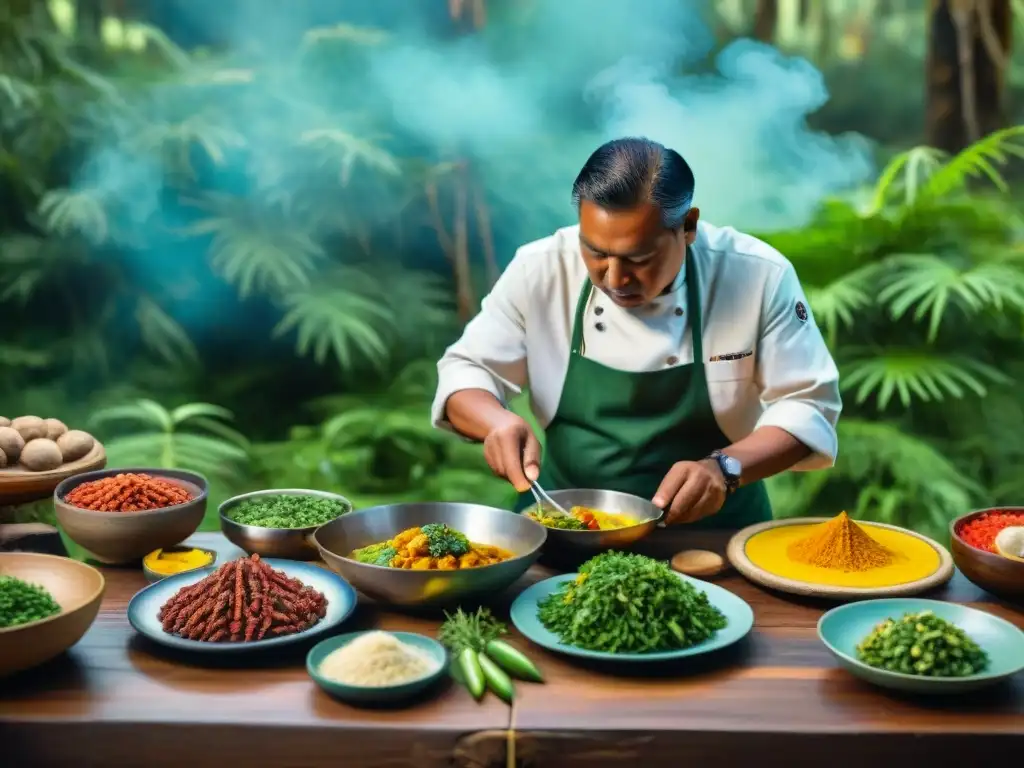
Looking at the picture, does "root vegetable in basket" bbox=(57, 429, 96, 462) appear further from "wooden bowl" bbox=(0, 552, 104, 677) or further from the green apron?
the green apron

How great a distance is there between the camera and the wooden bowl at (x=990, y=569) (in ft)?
6.34

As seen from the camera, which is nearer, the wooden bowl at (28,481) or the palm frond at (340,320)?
the wooden bowl at (28,481)

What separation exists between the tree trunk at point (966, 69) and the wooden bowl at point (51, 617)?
14.7 feet

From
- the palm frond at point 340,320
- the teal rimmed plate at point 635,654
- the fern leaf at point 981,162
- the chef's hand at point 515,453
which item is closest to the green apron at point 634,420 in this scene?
the chef's hand at point 515,453

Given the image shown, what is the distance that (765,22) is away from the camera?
5160 millimetres

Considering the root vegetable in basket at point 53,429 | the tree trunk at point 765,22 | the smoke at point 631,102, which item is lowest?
the root vegetable in basket at point 53,429

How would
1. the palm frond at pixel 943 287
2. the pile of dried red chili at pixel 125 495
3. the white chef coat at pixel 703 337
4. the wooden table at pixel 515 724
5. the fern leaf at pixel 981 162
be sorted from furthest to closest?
the fern leaf at pixel 981 162
the palm frond at pixel 943 287
the white chef coat at pixel 703 337
the pile of dried red chili at pixel 125 495
the wooden table at pixel 515 724

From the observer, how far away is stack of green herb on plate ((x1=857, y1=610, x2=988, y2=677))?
A: 164 centimetres

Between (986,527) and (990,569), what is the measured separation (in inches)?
7.2

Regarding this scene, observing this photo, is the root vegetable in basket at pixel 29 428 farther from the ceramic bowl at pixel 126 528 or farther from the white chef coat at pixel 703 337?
the white chef coat at pixel 703 337

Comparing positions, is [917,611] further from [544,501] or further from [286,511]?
[286,511]

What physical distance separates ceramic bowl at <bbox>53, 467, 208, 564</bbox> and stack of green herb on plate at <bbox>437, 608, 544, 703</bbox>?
2.06ft

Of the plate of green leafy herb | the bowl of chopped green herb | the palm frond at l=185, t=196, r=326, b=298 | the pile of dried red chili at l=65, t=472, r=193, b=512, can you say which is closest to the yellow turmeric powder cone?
the plate of green leafy herb

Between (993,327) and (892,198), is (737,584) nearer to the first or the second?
(993,327)
